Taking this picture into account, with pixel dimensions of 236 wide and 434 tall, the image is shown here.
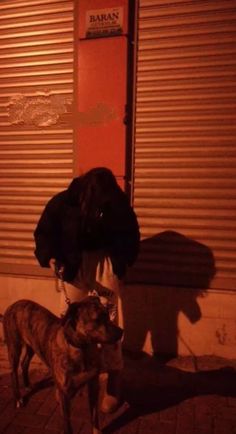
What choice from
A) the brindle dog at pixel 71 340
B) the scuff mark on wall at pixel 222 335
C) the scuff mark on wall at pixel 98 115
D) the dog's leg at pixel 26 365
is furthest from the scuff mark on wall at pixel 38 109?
the scuff mark on wall at pixel 222 335

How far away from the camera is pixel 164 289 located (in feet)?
15.6

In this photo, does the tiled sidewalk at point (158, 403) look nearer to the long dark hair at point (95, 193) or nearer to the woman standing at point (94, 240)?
the woman standing at point (94, 240)

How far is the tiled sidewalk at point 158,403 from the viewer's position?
3496 mm

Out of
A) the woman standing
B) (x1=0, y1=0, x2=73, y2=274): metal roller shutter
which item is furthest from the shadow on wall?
(x1=0, y1=0, x2=73, y2=274): metal roller shutter

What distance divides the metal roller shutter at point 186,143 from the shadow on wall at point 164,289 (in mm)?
11

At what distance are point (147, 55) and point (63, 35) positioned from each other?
1066mm

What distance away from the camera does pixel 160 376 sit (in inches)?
173

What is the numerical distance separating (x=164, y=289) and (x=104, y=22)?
3.04 metres

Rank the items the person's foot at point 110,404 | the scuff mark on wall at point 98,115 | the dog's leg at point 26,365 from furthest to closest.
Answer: the scuff mark on wall at point 98,115
the dog's leg at point 26,365
the person's foot at point 110,404

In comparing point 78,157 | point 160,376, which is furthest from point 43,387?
point 78,157

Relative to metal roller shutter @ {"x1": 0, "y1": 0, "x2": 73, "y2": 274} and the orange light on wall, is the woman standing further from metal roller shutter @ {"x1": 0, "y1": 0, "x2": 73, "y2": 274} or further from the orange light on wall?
metal roller shutter @ {"x1": 0, "y1": 0, "x2": 73, "y2": 274}

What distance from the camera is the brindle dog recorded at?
2.97 m

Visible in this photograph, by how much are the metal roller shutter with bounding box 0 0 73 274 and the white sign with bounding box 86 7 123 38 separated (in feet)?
1.01

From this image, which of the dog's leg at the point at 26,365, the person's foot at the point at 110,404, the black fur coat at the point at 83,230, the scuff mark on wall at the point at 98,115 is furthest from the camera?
the scuff mark on wall at the point at 98,115
